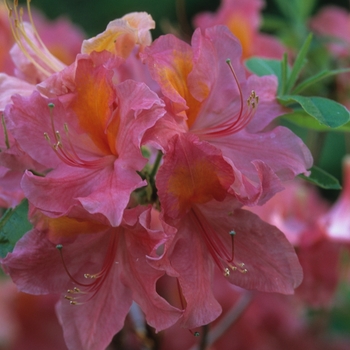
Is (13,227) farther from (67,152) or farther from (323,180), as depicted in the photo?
(323,180)

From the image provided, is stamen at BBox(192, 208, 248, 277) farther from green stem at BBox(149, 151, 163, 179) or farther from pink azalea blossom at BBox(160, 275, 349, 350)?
pink azalea blossom at BBox(160, 275, 349, 350)

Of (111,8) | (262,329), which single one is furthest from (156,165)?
(111,8)

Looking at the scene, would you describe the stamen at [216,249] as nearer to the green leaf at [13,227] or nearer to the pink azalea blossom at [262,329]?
the green leaf at [13,227]

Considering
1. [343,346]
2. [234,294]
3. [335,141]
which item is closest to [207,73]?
[234,294]

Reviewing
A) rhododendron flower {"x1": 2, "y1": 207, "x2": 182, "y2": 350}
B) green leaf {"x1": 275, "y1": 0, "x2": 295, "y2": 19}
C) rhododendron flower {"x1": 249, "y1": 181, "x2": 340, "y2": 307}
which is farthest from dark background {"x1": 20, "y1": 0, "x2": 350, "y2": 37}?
rhododendron flower {"x1": 2, "y1": 207, "x2": 182, "y2": 350}

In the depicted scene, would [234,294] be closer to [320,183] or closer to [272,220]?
[272,220]

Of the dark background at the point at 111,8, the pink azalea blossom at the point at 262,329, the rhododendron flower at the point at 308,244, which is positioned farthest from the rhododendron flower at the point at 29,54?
the dark background at the point at 111,8

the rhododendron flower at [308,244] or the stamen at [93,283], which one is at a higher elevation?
the stamen at [93,283]
